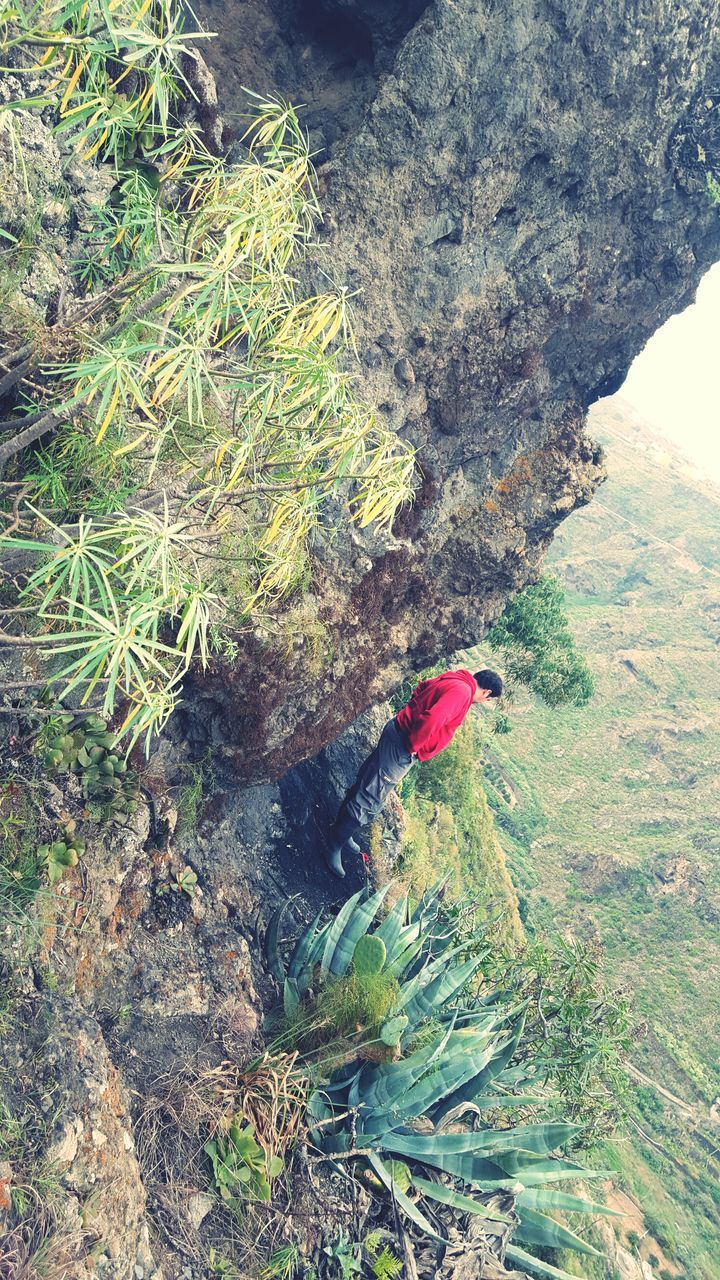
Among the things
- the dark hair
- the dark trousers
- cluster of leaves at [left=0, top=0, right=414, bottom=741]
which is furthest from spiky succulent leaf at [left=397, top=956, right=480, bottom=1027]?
cluster of leaves at [left=0, top=0, right=414, bottom=741]

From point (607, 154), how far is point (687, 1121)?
49.4 ft

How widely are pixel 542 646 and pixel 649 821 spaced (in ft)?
48.8

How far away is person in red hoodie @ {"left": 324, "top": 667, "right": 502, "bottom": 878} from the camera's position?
4855 mm

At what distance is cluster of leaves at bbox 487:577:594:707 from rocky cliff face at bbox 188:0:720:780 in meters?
3.26

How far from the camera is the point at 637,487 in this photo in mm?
50906

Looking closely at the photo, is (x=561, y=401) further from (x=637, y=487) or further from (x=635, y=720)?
(x=637, y=487)

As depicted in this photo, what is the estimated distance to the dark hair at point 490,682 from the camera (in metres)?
5.14

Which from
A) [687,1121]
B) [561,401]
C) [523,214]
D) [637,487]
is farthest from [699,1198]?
[637,487]

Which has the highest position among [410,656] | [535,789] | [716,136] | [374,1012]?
[716,136]

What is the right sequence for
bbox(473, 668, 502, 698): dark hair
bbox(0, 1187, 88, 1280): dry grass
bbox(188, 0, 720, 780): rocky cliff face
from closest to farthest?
bbox(0, 1187, 88, 1280): dry grass, bbox(188, 0, 720, 780): rocky cliff face, bbox(473, 668, 502, 698): dark hair

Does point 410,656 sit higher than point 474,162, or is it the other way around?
point 474,162

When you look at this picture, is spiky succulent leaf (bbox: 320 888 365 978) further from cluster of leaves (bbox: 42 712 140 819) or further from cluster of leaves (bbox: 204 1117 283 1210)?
cluster of leaves (bbox: 42 712 140 819)

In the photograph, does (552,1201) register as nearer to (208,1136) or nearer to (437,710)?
(208,1136)

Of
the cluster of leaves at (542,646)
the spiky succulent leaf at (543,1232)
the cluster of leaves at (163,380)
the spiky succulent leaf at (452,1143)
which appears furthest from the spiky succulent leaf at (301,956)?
the cluster of leaves at (542,646)
